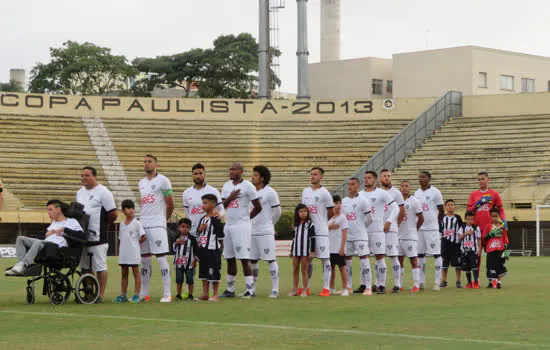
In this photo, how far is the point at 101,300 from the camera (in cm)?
1515

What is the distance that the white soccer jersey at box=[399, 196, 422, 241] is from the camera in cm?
1862

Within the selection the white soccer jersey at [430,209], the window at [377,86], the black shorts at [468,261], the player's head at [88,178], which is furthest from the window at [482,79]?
the player's head at [88,178]

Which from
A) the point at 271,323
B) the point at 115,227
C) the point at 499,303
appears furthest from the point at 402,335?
the point at 115,227

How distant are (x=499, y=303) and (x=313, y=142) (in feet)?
127

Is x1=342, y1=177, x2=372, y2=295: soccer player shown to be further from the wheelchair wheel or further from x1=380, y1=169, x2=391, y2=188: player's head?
the wheelchair wheel

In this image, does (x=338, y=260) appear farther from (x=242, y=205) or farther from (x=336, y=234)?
(x=242, y=205)

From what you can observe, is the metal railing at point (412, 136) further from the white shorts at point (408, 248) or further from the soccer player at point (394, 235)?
the soccer player at point (394, 235)

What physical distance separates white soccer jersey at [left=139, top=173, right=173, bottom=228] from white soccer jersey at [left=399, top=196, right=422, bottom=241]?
5.08 meters

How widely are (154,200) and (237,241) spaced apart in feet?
4.98

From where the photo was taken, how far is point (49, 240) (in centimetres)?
1475

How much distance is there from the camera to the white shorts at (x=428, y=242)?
1912cm

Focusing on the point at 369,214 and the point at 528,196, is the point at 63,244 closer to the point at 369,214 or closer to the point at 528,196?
the point at 369,214

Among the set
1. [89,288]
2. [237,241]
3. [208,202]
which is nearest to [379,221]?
[237,241]

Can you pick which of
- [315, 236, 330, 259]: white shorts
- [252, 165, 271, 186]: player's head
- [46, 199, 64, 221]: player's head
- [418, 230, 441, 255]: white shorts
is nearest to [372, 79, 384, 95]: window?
[418, 230, 441, 255]: white shorts
